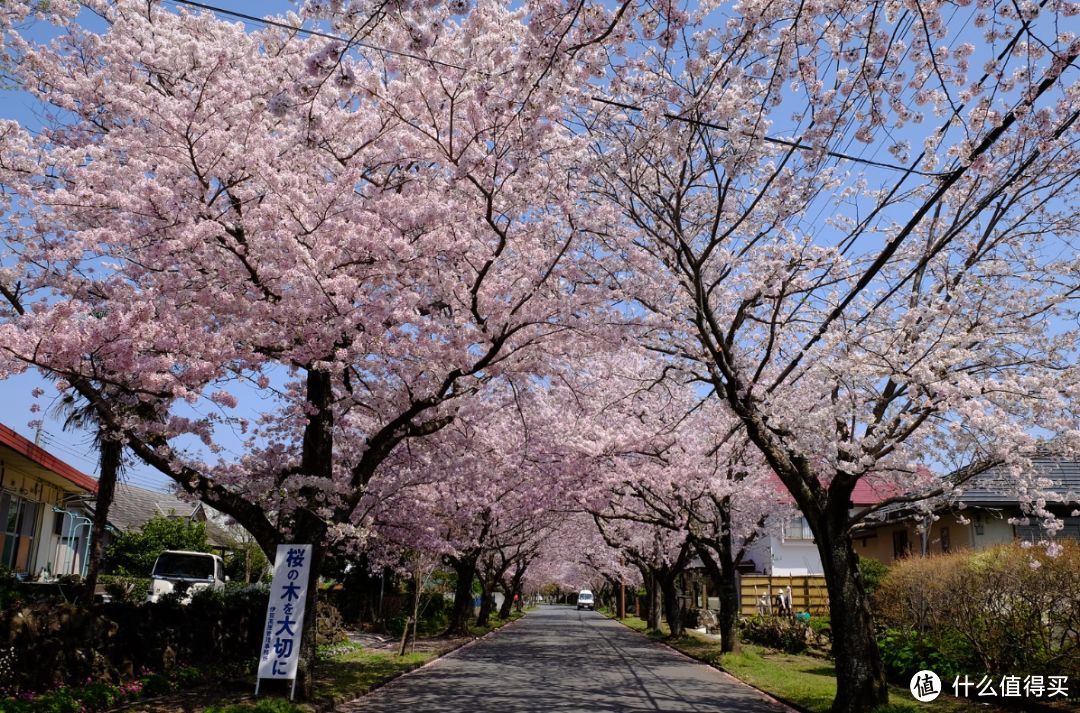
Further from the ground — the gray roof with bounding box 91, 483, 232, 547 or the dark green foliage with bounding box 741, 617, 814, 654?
the gray roof with bounding box 91, 483, 232, 547

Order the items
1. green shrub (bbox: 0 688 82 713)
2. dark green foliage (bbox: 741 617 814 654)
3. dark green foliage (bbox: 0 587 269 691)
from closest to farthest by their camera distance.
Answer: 1. green shrub (bbox: 0 688 82 713)
2. dark green foliage (bbox: 0 587 269 691)
3. dark green foliage (bbox: 741 617 814 654)

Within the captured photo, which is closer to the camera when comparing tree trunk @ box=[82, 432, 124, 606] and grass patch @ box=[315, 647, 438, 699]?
grass patch @ box=[315, 647, 438, 699]

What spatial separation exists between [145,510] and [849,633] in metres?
35.0

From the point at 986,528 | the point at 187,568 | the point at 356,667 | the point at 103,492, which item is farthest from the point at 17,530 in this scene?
the point at 986,528

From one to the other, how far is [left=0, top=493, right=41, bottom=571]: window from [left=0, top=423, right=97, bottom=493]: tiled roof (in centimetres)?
111

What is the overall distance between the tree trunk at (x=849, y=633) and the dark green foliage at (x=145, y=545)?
1040 inches

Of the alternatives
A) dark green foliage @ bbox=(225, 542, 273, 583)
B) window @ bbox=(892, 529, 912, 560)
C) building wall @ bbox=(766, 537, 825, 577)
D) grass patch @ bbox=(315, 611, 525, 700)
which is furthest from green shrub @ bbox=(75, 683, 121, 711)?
building wall @ bbox=(766, 537, 825, 577)

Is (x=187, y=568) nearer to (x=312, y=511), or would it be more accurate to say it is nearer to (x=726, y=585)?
(x=312, y=511)

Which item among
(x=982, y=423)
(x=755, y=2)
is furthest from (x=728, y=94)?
(x=982, y=423)

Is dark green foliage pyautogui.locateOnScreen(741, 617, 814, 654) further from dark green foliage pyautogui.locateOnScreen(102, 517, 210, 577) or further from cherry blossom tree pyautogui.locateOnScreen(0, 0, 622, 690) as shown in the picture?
dark green foliage pyautogui.locateOnScreen(102, 517, 210, 577)

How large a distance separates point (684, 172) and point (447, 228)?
128 inches

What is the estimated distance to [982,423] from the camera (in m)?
10.8

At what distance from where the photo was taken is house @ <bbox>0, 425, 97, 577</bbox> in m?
15.9

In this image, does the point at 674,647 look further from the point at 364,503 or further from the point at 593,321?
the point at 593,321
